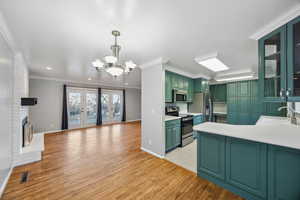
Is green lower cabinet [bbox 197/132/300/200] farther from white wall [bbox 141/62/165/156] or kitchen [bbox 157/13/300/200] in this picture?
white wall [bbox 141/62/165/156]

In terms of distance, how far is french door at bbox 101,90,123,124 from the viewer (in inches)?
288

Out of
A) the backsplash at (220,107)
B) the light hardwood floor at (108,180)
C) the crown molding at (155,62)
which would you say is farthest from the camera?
the backsplash at (220,107)

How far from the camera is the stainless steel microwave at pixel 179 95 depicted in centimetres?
386

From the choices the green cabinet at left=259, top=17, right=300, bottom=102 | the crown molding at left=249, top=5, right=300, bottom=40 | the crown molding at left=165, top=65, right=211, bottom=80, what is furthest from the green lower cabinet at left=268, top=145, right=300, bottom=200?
the crown molding at left=165, top=65, right=211, bottom=80

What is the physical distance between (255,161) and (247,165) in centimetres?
12

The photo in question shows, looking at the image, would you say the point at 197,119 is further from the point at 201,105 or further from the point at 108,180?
the point at 108,180

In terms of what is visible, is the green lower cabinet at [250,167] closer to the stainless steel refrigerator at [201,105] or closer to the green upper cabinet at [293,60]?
the green upper cabinet at [293,60]

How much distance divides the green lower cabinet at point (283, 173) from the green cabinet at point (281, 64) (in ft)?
2.26

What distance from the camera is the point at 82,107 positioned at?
6445mm

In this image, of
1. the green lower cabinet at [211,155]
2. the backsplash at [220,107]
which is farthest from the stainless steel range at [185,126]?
the backsplash at [220,107]

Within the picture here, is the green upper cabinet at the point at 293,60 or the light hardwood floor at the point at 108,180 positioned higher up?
the green upper cabinet at the point at 293,60

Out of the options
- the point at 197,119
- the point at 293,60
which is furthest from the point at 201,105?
the point at 293,60

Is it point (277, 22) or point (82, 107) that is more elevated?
point (277, 22)

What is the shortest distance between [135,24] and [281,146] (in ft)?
7.92
